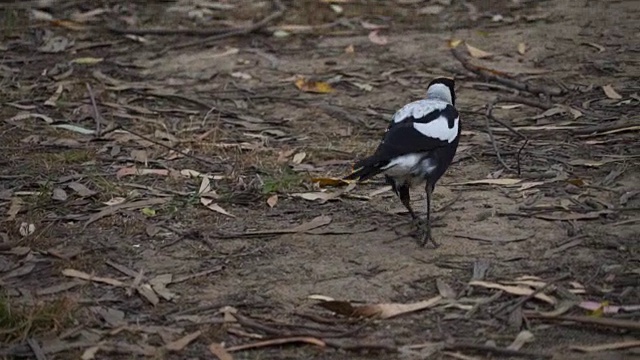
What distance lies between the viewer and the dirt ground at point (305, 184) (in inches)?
191

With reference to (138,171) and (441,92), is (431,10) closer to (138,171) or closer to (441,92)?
(441,92)

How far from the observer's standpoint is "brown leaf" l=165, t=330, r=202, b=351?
15.4 feet

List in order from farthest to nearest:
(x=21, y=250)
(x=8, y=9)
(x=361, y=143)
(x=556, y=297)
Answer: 1. (x=8, y=9)
2. (x=361, y=143)
3. (x=21, y=250)
4. (x=556, y=297)

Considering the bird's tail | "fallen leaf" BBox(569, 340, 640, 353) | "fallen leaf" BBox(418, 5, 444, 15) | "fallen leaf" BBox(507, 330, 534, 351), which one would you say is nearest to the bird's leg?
the bird's tail

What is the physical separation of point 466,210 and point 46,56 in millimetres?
4612

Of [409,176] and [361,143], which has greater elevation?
[409,176]

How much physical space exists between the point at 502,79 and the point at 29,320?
478cm

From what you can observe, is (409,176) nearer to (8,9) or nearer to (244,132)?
(244,132)

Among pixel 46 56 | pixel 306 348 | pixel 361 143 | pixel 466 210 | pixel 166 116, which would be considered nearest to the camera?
pixel 306 348

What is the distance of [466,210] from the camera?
6.16 m

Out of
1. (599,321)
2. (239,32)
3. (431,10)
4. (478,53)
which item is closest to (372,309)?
(599,321)

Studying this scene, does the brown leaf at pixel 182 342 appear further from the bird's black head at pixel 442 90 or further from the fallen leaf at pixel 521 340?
the bird's black head at pixel 442 90

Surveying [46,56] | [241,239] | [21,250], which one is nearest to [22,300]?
[21,250]

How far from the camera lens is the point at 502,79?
8477 mm
